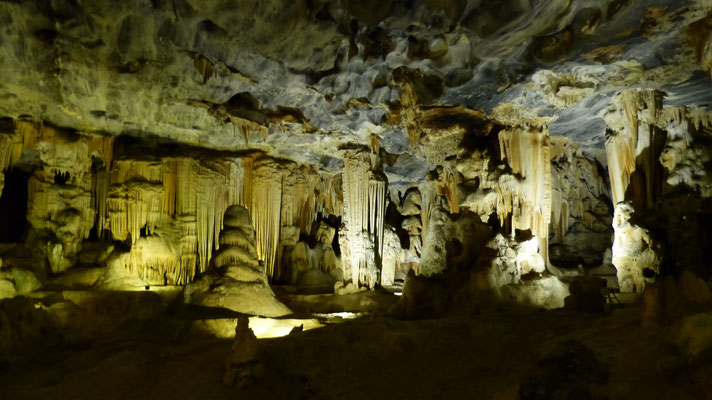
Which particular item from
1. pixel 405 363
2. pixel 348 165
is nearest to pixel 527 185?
pixel 348 165

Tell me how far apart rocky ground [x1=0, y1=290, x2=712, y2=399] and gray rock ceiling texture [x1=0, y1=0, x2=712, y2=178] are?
5.28 m

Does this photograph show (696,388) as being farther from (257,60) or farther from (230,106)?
(230,106)

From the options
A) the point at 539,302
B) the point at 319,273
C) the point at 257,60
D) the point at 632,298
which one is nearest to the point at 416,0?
the point at 257,60

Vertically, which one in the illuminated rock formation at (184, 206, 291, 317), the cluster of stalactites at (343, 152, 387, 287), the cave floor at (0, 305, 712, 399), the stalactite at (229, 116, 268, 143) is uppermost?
the stalactite at (229, 116, 268, 143)

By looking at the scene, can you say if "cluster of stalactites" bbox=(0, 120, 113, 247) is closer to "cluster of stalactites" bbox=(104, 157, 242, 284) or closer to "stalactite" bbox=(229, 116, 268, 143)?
"cluster of stalactites" bbox=(104, 157, 242, 284)

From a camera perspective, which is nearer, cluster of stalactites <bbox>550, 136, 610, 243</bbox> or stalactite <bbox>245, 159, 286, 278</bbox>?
stalactite <bbox>245, 159, 286, 278</bbox>

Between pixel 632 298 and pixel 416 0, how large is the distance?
8.13m

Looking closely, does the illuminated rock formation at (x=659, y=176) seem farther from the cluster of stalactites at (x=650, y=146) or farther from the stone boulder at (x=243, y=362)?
the stone boulder at (x=243, y=362)

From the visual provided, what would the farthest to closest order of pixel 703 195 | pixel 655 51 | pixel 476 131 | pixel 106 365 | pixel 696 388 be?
pixel 476 131
pixel 703 195
pixel 655 51
pixel 106 365
pixel 696 388

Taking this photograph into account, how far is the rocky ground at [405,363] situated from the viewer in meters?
4.66

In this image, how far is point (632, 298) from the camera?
10.9 m

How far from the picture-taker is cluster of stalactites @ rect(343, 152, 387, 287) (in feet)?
49.2

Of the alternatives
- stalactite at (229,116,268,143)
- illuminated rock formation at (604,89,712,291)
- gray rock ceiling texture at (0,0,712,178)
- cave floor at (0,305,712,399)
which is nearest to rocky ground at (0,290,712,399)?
cave floor at (0,305,712,399)

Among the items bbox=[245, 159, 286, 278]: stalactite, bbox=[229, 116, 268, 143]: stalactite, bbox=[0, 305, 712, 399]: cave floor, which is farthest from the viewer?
bbox=[245, 159, 286, 278]: stalactite
